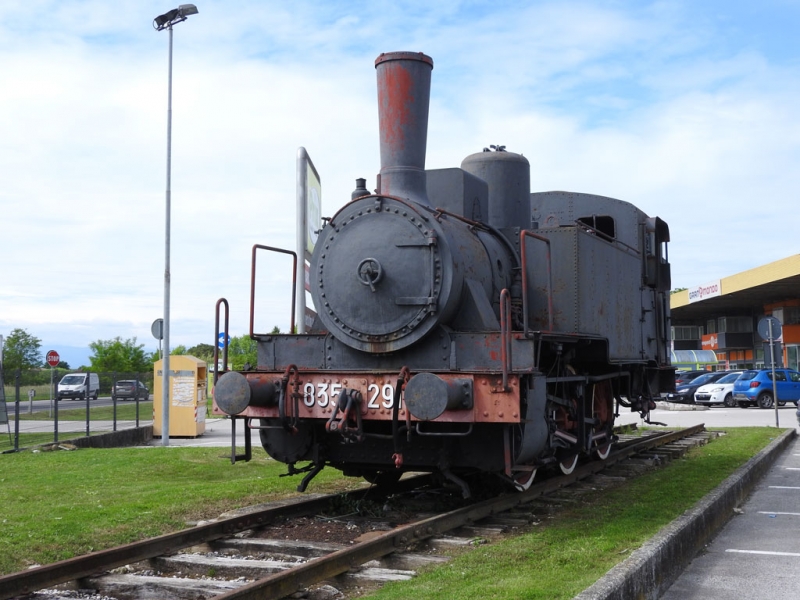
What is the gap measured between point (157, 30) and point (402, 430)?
12.7 meters

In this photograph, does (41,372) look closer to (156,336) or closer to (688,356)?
(156,336)

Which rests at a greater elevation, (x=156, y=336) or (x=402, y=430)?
(x=156, y=336)

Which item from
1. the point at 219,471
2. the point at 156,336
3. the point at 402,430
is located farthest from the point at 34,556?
the point at 156,336

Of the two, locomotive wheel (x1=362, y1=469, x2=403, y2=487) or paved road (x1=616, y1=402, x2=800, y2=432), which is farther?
paved road (x1=616, y1=402, x2=800, y2=432)

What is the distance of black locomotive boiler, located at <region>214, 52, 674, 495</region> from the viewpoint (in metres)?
6.74

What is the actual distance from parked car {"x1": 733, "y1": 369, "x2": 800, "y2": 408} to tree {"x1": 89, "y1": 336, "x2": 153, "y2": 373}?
126 ft

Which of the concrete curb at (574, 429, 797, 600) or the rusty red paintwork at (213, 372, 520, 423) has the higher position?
the rusty red paintwork at (213, 372, 520, 423)

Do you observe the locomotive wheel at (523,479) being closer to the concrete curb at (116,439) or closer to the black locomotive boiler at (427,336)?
the black locomotive boiler at (427,336)

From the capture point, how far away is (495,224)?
8875 mm

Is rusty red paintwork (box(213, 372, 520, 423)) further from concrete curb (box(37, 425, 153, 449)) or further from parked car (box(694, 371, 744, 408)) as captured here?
parked car (box(694, 371, 744, 408))

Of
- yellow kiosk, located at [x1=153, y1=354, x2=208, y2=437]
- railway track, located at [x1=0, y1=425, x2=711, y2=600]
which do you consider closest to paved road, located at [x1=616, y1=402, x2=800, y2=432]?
yellow kiosk, located at [x1=153, y1=354, x2=208, y2=437]

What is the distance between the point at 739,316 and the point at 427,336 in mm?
49182

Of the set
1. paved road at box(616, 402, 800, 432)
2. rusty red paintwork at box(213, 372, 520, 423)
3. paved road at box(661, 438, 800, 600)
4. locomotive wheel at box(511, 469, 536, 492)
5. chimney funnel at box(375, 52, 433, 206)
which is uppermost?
chimney funnel at box(375, 52, 433, 206)

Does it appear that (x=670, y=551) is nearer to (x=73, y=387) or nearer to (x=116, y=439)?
(x=116, y=439)
